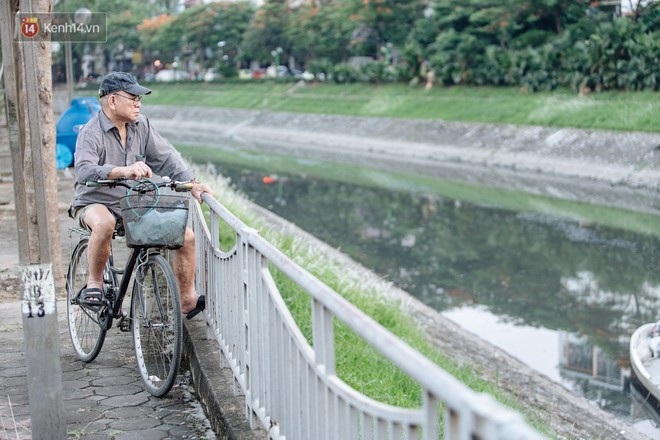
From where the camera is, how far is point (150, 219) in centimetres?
Result: 482

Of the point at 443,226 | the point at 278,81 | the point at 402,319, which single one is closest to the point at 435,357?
the point at 402,319

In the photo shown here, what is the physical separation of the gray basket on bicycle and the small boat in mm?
5951

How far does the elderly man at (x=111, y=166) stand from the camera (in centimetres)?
523

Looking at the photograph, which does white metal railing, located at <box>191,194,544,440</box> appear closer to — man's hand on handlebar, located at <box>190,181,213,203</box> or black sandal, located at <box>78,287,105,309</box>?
man's hand on handlebar, located at <box>190,181,213,203</box>

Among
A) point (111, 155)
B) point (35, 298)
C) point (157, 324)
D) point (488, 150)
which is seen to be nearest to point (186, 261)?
point (157, 324)

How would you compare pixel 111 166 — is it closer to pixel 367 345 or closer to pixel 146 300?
pixel 146 300

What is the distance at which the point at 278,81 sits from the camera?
57.5 meters

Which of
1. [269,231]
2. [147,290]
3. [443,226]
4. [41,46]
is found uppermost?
[41,46]

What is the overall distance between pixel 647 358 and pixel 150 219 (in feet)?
22.5

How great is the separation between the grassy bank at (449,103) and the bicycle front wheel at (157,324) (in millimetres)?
24720

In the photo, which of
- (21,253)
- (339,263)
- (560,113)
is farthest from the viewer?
(560,113)

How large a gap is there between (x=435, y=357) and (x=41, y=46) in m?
4.52

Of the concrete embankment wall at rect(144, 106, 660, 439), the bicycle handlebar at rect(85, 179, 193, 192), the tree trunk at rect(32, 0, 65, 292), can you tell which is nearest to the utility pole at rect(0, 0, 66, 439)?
the bicycle handlebar at rect(85, 179, 193, 192)

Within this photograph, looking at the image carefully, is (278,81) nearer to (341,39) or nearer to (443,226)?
(341,39)
